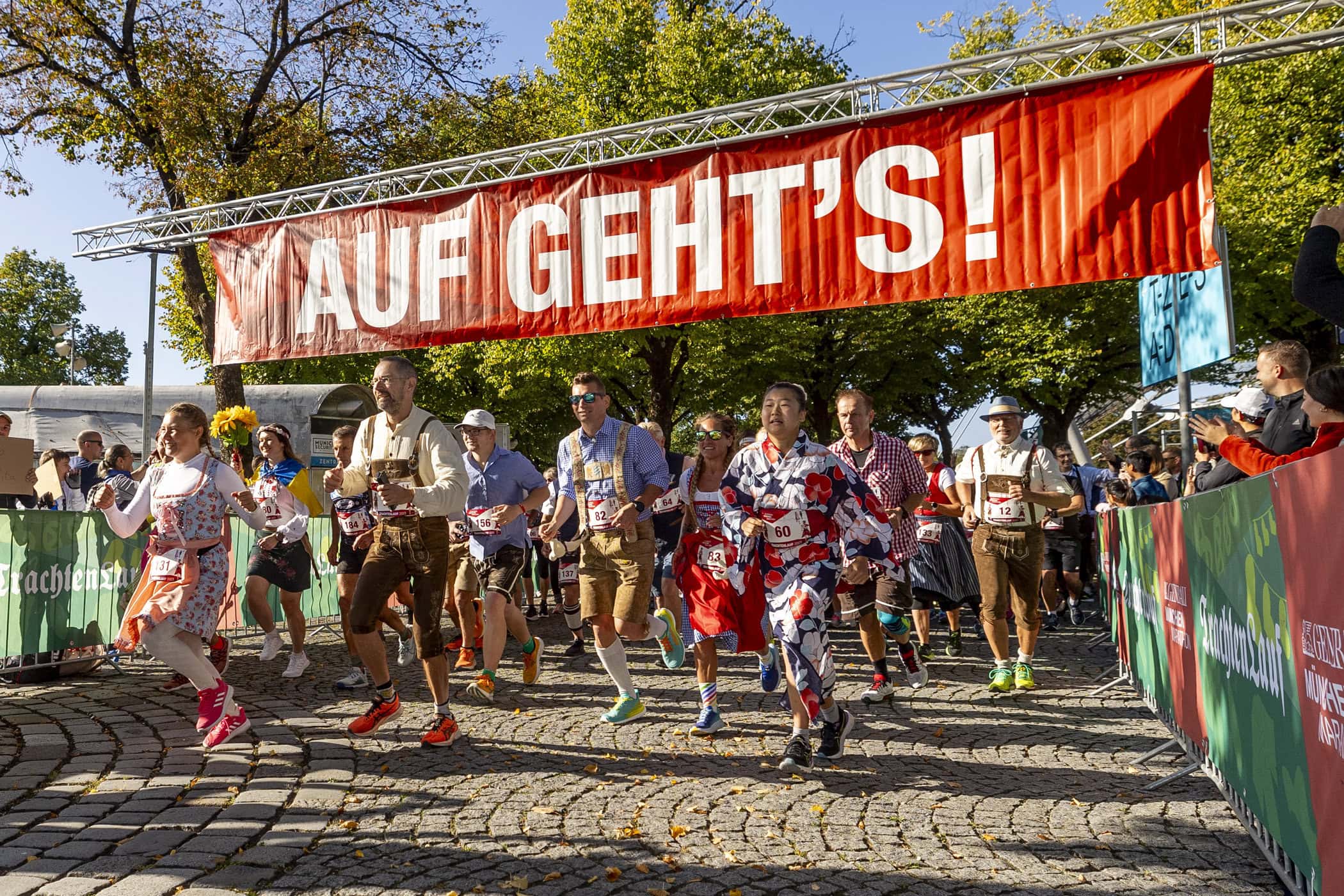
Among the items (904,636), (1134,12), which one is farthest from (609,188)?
(1134,12)

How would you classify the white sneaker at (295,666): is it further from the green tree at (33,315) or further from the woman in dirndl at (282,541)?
the green tree at (33,315)

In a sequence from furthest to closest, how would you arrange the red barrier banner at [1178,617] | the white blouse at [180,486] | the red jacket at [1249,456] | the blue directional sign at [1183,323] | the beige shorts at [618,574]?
the blue directional sign at [1183,323], the beige shorts at [618,574], the white blouse at [180,486], the red barrier banner at [1178,617], the red jacket at [1249,456]

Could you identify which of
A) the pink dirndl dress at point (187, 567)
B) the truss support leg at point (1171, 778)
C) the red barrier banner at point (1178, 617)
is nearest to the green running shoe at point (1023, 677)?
the red barrier banner at point (1178, 617)

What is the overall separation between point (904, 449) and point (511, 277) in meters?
4.54

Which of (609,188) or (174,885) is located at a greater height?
(609,188)

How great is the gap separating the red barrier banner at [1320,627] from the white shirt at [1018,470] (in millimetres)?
4692

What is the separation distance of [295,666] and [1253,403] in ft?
24.4

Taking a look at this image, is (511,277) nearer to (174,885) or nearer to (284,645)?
(284,645)

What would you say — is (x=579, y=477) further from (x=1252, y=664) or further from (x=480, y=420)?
(x=1252, y=664)

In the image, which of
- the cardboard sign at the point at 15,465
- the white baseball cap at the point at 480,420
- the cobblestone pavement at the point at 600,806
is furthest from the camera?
the cardboard sign at the point at 15,465

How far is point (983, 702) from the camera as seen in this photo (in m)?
7.48

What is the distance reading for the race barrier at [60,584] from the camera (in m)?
8.12

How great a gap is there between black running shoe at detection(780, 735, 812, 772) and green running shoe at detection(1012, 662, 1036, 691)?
284 centimetres

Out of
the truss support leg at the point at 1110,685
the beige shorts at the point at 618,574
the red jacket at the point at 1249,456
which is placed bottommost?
the truss support leg at the point at 1110,685
